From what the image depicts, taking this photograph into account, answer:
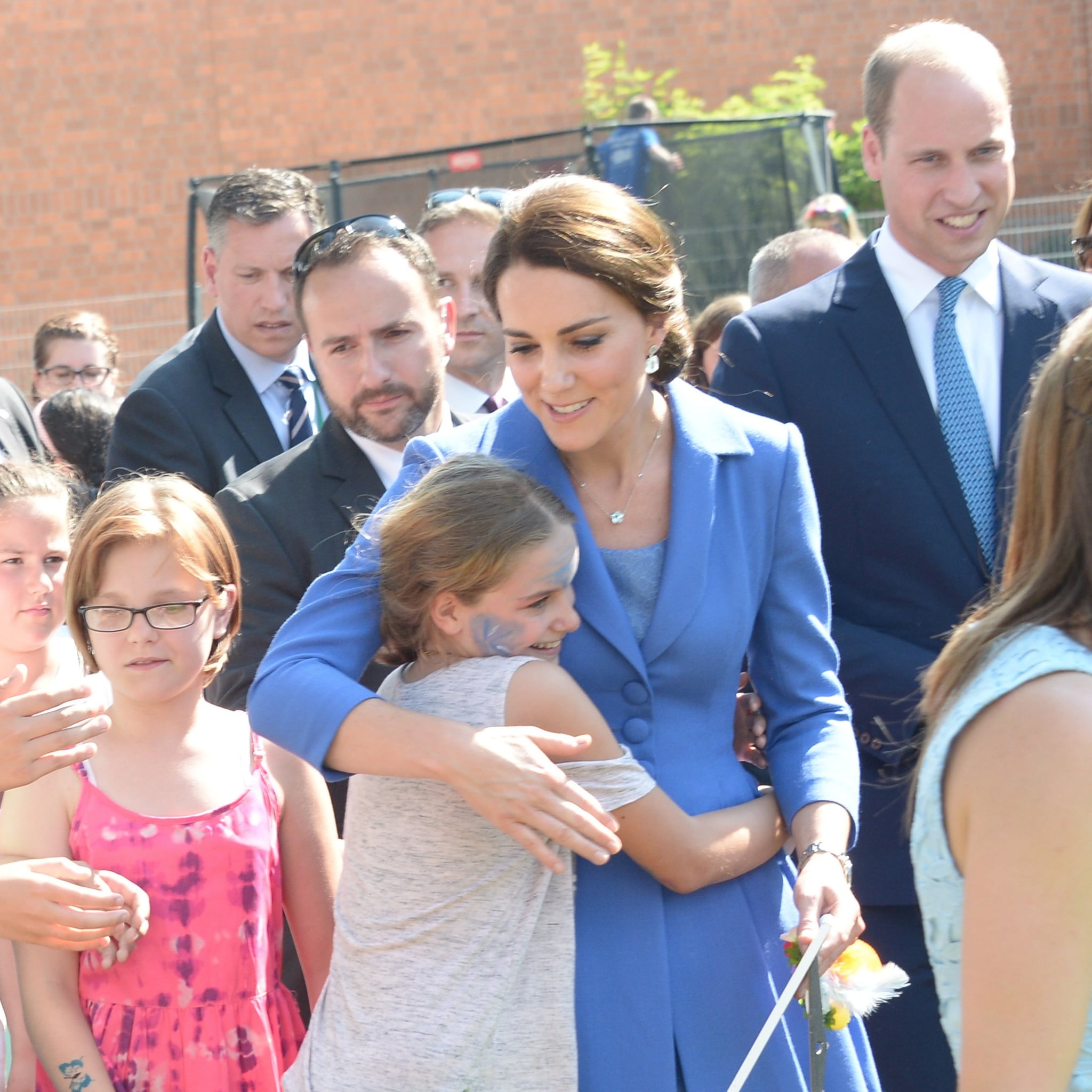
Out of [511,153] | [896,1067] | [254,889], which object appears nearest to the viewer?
[254,889]

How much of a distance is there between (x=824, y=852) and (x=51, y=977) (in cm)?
131

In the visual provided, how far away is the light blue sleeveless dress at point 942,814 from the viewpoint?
1.48 m

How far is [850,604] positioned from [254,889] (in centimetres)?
123

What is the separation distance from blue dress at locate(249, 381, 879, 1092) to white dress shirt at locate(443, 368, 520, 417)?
208 centimetres

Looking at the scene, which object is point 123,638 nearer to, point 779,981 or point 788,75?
point 779,981

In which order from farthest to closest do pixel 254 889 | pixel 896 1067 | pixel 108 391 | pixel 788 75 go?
pixel 788 75, pixel 108 391, pixel 896 1067, pixel 254 889

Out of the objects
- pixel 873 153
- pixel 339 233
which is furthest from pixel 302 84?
pixel 873 153

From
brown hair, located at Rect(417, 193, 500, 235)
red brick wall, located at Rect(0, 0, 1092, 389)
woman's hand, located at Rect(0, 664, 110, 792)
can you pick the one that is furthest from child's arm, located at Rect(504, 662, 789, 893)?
red brick wall, located at Rect(0, 0, 1092, 389)

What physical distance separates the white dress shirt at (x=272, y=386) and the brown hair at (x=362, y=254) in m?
0.59

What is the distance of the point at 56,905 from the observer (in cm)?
238

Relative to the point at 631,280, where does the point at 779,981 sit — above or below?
below

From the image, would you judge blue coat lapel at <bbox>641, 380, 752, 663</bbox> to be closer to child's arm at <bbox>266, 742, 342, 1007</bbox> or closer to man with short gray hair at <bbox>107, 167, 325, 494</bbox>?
child's arm at <bbox>266, 742, 342, 1007</bbox>

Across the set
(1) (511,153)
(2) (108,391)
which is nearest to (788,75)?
(1) (511,153)

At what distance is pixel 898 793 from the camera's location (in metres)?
2.91
